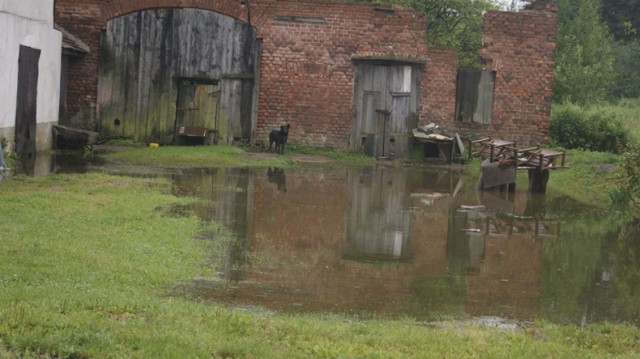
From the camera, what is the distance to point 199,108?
A: 26016 millimetres

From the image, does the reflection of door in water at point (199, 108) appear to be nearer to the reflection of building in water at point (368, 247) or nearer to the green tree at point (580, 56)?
the reflection of building in water at point (368, 247)

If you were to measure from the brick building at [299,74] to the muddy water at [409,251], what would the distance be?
6.48 metres

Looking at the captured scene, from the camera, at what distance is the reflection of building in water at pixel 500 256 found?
380 inches

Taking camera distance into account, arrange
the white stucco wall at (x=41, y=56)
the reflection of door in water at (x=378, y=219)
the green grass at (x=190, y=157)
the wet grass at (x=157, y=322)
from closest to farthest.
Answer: the wet grass at (x=157, y=322) → the reflection of door in water at (x=378, y=219) → the white stucco wall at (x=41, y=56) → the green grass at (x=190, y=157)

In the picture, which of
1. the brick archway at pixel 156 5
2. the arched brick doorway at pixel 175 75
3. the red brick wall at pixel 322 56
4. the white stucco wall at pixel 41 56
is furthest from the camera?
the red brick wall at pixel 322 56

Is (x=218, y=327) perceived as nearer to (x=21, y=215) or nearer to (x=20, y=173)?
(x=21, y=215)

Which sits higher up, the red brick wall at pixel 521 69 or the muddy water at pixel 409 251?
the red brick wall at pixel 521 69

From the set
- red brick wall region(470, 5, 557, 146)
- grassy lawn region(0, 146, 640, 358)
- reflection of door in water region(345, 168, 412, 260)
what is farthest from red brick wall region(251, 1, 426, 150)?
grassy lawn region(0, 146, 640, 358)

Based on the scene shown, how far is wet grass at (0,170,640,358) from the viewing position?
6500 millimetres

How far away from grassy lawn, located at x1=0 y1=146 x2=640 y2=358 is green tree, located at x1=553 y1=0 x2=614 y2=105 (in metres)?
25.1

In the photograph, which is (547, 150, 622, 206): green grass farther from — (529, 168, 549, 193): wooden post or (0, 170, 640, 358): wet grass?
(0, 170, 640, 358): wet grass

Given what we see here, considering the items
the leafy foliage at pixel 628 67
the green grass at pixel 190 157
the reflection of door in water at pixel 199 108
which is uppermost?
the leafy foliage at pixel 628 67

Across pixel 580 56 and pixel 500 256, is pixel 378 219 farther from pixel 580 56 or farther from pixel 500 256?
pixel 580 56

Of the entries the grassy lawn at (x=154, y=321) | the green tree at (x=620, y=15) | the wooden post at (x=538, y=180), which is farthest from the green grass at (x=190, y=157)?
the green tree at (x=620, y=15)
